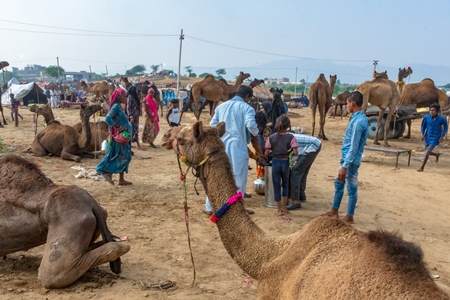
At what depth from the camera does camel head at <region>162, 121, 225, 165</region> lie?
340cm

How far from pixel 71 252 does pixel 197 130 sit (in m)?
1.75

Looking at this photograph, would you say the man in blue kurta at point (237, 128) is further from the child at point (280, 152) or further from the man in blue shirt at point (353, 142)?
the man in blue shirt at point (353, 142)

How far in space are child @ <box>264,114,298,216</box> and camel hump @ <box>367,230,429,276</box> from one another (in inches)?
168

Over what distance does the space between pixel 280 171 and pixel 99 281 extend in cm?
348

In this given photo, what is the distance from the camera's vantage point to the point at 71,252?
396cm

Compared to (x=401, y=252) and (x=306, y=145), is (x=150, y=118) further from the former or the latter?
(x=401, y=252)

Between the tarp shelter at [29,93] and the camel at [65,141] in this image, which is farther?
the tarp shelter at [29,93]

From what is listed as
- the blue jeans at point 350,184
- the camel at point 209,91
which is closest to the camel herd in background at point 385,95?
the camel at point 209,91

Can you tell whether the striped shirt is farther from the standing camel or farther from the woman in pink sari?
the standing camel

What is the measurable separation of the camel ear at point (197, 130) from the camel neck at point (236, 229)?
0.72 feet

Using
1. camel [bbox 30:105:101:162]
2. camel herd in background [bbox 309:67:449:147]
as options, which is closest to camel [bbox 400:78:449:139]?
camel herd in background [bbox 309:67:449:147]

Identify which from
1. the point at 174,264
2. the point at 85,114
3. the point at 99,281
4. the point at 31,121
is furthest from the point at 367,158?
the point at 31,121

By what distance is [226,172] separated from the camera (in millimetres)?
3344

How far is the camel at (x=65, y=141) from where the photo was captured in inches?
412
